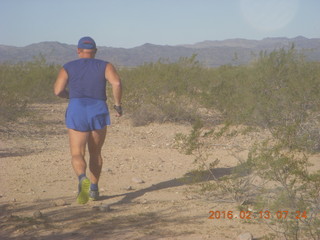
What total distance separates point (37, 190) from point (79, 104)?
155 centimetres

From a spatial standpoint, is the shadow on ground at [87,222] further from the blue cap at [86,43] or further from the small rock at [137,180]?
the blue cap at [86,43]

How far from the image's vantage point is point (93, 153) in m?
5.48

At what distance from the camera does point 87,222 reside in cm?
461

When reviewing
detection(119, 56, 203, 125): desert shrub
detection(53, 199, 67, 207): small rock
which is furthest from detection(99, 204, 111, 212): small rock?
detection(119, 56, 203, 125): desert shrub

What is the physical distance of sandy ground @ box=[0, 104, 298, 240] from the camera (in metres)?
4.36

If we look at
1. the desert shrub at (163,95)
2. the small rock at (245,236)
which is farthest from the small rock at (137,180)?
the desert shrub at (163,95)

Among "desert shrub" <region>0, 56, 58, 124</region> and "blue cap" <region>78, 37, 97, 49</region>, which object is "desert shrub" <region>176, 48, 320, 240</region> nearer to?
"blue cap" <region>78, 37, 97, 49</region>

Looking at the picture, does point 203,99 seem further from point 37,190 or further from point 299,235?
point 299,235

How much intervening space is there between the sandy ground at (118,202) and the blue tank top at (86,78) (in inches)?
46.8

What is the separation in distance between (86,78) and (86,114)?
1.24 feet

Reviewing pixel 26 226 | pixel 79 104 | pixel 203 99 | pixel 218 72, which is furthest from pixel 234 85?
pixel 26 226

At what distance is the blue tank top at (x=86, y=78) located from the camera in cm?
516

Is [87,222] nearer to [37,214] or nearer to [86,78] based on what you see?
[37,214]

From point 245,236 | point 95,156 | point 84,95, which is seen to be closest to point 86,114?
point 84,95
